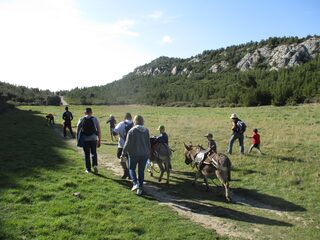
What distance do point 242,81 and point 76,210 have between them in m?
95.1

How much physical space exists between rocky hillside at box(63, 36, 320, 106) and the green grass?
62739mm

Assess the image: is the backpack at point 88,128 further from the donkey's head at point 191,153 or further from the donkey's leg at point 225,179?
the donkey's leg at point 225,179

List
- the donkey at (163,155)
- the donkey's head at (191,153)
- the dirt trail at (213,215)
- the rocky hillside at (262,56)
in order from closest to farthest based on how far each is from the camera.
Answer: the dirt trail at (213,215) < the donkey at (163,155) < the donkey's head at (191,153) < the rocky hillside at (262,56)

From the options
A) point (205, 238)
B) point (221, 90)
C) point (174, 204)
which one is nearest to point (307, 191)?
point (174, 204)

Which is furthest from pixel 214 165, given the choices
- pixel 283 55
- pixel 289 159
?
pixel 283 55

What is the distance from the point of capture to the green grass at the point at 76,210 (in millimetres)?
8047

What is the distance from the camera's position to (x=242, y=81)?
100 meters

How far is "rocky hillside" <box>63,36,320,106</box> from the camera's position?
3098 inches

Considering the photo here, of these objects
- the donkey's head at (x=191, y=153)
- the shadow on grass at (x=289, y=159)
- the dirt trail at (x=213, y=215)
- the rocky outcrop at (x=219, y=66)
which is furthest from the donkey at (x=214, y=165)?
the rocky outcrop at (x=219, y=66)

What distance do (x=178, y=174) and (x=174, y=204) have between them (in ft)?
16.0

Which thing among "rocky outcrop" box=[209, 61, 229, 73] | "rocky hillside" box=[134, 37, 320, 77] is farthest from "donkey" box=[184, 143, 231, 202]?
"rocky outcrop" box=[209, 61, 229, 73]

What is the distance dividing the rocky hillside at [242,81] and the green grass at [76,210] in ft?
206

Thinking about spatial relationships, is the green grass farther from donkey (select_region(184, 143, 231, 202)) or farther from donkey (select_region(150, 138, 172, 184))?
donkey (select_region(184, 143, 231, 202))

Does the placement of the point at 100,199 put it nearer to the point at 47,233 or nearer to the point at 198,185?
the point at 47,233
